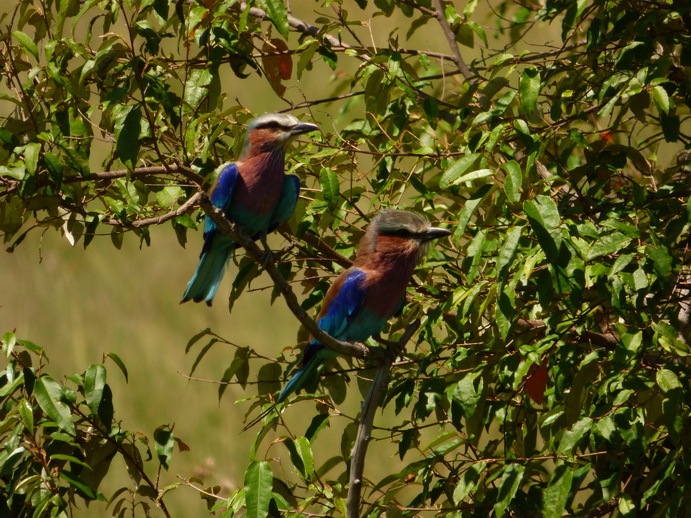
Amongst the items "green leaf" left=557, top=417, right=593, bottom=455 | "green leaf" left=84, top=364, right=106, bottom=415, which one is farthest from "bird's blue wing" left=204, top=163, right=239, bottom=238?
"green leaf" left=557, top=417, right=593, bottom=455

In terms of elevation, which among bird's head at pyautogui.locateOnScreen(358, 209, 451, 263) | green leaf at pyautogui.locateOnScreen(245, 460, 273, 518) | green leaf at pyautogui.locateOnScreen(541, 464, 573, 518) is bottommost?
green leaf at pyautogui.locateOnScreen(245, 460, 273, 518)

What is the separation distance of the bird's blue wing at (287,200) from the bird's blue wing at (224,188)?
177mm

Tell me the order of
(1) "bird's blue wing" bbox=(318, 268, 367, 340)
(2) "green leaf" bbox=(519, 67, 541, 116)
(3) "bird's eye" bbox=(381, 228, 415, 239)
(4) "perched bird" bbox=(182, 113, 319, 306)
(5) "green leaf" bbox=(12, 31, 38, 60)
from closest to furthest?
(2) "green leaf" bbox=(519, 67, 541, 116) < (5) "green leaf" bbox=(12, 31, 38, 60) < (3) "bird's eye" bbox=(381, 228, 415, 239) < (1) "bird's blue wing" bbox=(318, 268, 367, 340) < (4) "perched bird" bbox=(182, 113, 319, 306)

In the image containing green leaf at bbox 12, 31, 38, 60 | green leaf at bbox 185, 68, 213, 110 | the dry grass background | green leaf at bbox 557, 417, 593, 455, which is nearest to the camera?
green leaf at bbox 557, 417, 593, 455

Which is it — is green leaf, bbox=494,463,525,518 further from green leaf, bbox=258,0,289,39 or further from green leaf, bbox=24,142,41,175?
green leaf, bbox=24,142,41,175

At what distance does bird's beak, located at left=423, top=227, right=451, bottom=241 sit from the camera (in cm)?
296

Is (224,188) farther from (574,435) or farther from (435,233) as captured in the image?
(574,435)

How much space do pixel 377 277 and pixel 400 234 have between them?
0.19 m

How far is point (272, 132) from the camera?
3381 millimetres

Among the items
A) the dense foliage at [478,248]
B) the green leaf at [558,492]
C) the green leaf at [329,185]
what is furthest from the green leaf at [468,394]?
the green leaf at [329,185]

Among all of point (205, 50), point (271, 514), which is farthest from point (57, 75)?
point (271, 514)

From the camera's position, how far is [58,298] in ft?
22.6

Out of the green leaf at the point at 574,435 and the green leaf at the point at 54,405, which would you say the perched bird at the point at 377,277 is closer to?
the green leaf at the point at 54,405

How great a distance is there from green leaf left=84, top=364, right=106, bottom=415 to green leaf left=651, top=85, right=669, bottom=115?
1.68m
